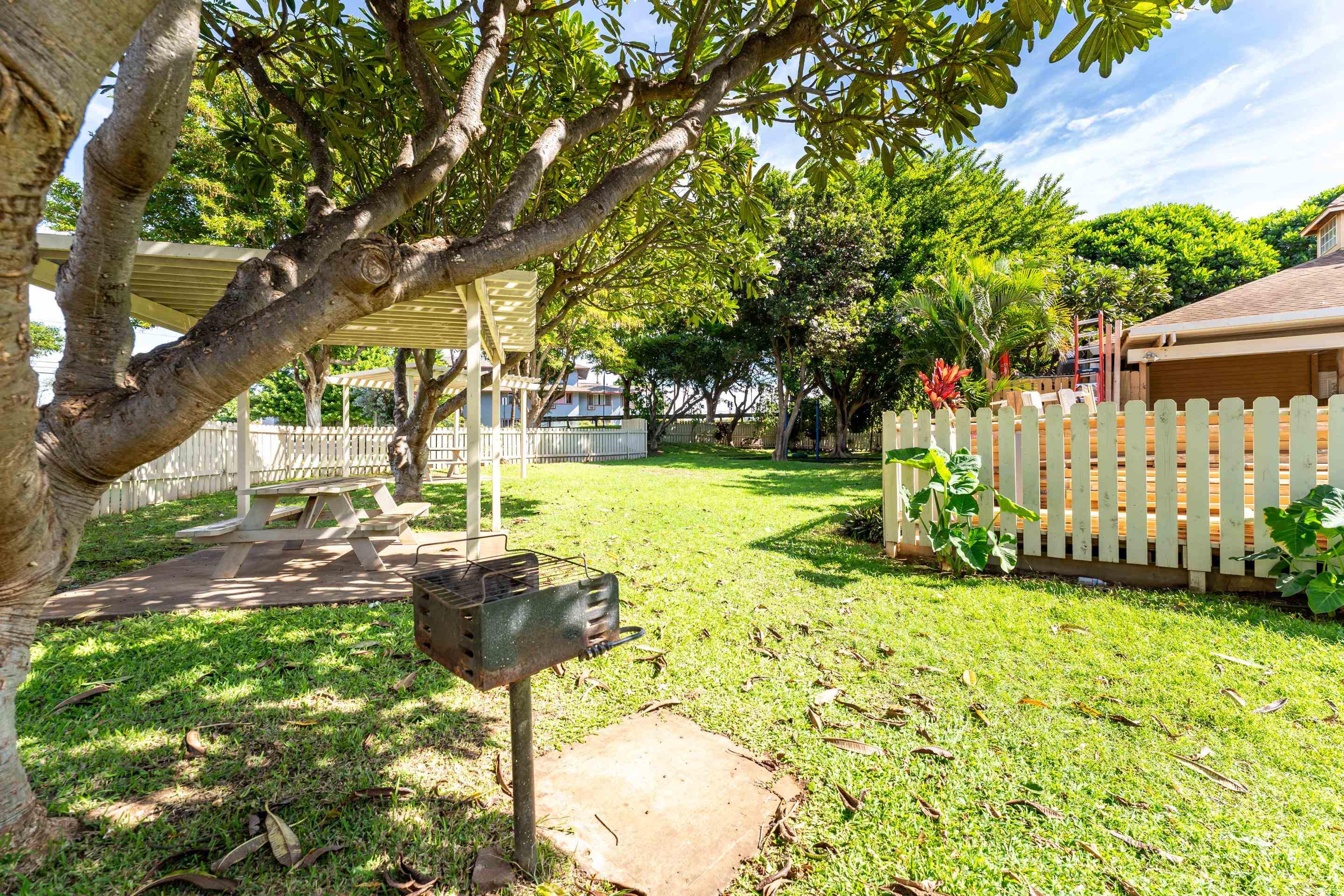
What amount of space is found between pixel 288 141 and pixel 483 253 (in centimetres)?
290

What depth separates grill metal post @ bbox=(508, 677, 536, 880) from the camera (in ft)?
4.99

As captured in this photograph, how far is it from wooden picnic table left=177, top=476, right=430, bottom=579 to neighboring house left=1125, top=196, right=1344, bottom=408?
1095 centimetres

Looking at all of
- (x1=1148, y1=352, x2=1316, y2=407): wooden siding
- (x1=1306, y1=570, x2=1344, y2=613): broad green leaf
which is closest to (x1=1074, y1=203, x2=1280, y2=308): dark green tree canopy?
(x1=1148, y1=352, x2=1316, y2=407): wooden siding

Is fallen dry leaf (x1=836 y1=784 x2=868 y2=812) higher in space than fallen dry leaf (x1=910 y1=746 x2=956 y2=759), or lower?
lower

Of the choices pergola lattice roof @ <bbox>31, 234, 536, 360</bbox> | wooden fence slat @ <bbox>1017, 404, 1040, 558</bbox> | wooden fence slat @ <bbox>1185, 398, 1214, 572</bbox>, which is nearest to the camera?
wooden fence slat @ <bbox>1185, 398, 1214, 572</bbox>

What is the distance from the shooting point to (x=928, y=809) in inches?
72.6

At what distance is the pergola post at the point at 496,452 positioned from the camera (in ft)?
19.3

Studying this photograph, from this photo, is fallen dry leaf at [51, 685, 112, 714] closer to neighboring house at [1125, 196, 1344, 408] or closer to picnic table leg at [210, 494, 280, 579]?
picnic table leg at [210, 494, 280, 579]

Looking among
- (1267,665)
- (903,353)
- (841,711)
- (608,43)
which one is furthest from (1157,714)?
(903,353)

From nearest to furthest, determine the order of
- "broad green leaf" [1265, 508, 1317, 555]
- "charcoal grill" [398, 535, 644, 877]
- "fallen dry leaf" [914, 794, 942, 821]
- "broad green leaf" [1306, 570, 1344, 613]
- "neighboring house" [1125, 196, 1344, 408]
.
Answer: "charcoal grill" [398, 535, 644, 877], "fallen dry leaf" [914, 794, 942, 821], "broad green leaf" [1306, 570, 1344, 613], "broad green leaf" [1265, 508, 1317, 555], "neighboring house" [1125, 196, 1344, 408]

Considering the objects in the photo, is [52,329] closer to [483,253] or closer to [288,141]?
[288,141]

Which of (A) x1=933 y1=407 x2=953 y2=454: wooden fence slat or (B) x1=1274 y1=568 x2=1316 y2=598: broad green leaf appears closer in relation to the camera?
(B) x1=1274 y1=568 x2=1316 y2=598: broad green leaf

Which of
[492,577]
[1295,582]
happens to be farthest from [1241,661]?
[492,577]

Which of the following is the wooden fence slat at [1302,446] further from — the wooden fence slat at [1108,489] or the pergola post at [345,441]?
the pergola post at [345,441]
